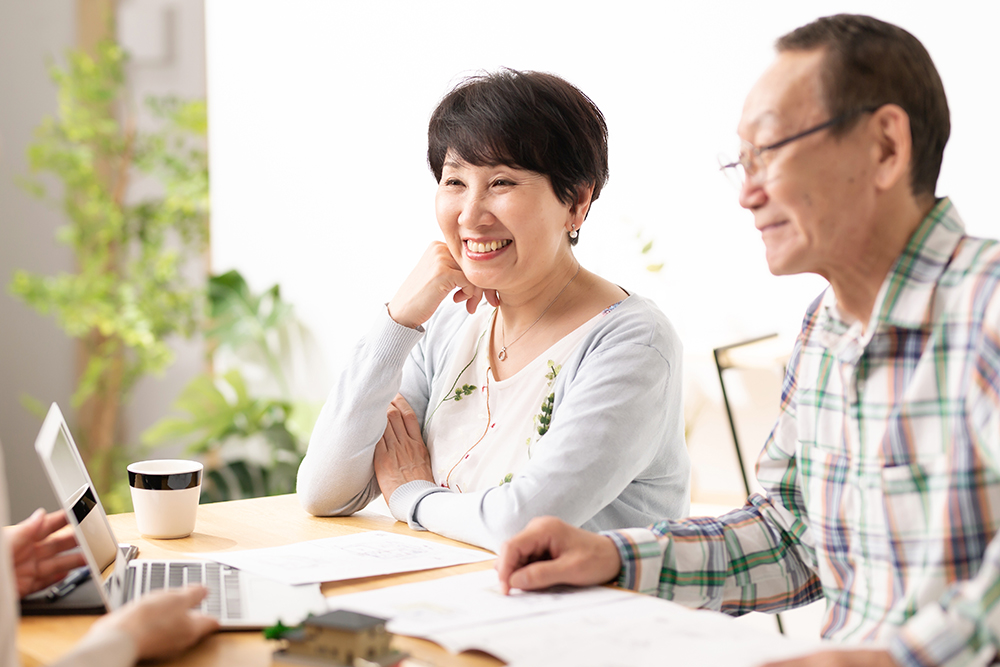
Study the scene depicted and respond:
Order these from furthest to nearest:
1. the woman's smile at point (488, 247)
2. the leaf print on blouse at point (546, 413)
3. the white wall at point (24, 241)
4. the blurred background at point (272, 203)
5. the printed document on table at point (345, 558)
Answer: the white wall at point (24, 241), the blurred background at point (272, 203), the woman's smile at point (488, 247), the leaf print on blouse at point (546, 413), the printed document on table at point (345, 558)

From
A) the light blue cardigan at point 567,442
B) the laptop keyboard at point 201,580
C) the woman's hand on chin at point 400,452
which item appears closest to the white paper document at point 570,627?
the laptop keyboard at point 201,580

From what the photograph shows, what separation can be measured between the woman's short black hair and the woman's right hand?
207 millimetres

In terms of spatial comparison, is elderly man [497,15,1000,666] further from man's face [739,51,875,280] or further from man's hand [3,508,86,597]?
man's hand [3,508,86,597]

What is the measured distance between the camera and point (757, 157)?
1.08 m

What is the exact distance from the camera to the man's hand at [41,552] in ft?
3.45

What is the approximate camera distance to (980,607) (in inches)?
30.5

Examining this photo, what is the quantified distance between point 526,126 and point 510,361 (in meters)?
0.41

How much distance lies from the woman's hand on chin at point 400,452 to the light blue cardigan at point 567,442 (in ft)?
0.09

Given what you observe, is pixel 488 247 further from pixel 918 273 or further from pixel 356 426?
pixel 918 273

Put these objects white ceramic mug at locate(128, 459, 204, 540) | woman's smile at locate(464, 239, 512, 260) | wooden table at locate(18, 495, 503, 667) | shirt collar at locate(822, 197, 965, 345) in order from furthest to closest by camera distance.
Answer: woman's smile at locate(464, 239, 512, 260)
white ceramic mug at locate(128, 459, 204, 540)
shirt collar at locate(822, 197, 965, 345)
wooden table at locate(18, 495, 503, 667)

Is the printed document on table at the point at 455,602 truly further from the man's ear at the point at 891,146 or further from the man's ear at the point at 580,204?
the man's ear at the point at 580,204

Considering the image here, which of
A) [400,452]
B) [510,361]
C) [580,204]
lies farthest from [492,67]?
[400,452]

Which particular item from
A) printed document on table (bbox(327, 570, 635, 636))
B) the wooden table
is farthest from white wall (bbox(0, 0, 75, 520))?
printed document on table (bbox(327, 570, 635, 636))

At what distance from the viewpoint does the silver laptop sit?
0.98m
